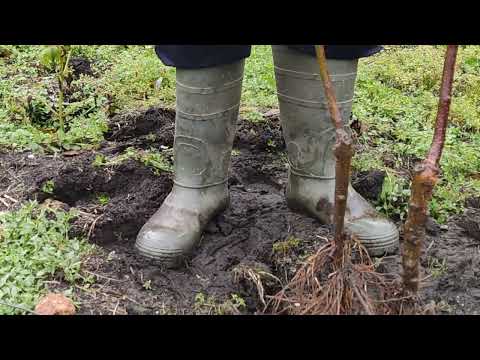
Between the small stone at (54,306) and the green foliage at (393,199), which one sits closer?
the small stone at (54,306)

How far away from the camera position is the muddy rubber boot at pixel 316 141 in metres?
2.23

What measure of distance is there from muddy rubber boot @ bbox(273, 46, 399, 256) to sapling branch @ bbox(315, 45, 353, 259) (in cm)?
54

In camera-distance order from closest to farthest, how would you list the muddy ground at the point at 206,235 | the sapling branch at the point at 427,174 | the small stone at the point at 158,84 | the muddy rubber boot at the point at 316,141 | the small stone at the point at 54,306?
the sapling branch at the point at 427,174 → the small stone at the point at 54,306 → the muddy ground at the point at 206,235 → the muddy rubber boot at the point at 316,141 → the small stone at the point at 158,84

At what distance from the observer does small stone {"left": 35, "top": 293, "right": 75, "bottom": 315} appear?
1.82 m

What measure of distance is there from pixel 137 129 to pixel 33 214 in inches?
35.0

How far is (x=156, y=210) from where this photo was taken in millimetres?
2402

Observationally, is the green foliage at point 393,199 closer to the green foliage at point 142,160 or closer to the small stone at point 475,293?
the small stone at point 475,293

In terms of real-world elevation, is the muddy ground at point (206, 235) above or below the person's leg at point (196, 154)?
below

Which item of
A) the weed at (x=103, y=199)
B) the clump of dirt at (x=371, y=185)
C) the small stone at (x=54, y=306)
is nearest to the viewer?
the small stone at (x=54, y=306)

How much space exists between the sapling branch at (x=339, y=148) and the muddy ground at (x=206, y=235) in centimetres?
37

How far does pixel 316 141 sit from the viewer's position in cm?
230

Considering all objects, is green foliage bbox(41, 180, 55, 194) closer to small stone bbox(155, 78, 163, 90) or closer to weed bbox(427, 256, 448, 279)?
small stone bbox(155, 78, 163, 90)

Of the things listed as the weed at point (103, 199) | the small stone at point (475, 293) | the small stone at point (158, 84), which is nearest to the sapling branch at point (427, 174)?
the small stone at point (475, 293)
